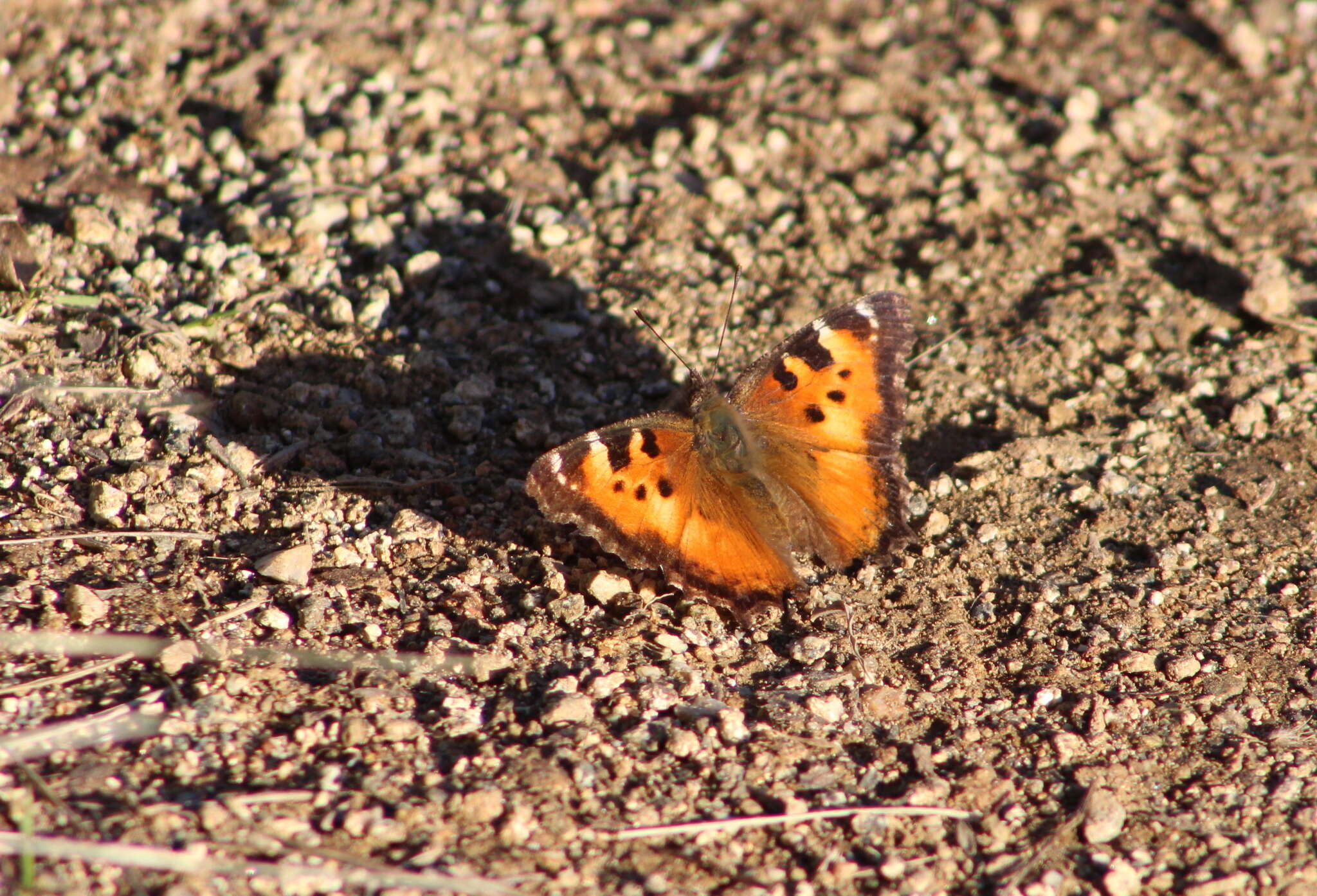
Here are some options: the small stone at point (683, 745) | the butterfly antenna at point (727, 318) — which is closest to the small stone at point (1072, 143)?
the butterfly antenna at point (727, 318)

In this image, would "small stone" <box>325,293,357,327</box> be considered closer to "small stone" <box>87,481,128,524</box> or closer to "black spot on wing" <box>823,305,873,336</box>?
"small stone" <box>87,481,128,524</box>

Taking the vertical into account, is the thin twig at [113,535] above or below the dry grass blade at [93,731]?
above

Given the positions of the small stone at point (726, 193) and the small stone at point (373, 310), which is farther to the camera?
the small stone at point (726, 193)

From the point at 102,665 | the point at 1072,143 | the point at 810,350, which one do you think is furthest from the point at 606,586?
the point at 1072,143

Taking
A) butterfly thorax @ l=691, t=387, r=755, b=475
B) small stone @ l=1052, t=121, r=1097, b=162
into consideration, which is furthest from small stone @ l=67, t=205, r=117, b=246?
small stone @ l=1052, t=121, r=1097, b=162

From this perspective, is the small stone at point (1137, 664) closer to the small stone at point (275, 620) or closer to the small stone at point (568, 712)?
the small stone at point (568, 712)
